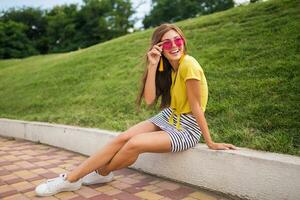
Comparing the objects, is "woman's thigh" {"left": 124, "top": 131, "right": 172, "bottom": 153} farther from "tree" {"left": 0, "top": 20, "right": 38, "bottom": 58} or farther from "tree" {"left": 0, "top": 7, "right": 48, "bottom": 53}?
"tree" {"left": 0, "top": 7, "right": 48, "bottom": 53}

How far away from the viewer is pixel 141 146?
10.0ft

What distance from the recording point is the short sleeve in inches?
120

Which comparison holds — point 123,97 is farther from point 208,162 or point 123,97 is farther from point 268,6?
point 268,6

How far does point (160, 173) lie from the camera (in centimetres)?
355

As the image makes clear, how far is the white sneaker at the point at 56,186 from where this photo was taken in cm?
305

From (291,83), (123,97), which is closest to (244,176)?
(291,83)

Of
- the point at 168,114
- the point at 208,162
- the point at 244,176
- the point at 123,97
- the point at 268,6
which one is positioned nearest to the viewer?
the point at 244,176

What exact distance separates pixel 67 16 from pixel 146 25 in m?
10.3

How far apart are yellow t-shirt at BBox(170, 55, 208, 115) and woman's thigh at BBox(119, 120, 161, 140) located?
0.85 feet

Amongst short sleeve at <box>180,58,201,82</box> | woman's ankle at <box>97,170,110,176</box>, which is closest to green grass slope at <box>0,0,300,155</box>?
short sleeve at <box>180,58,201,82</box>

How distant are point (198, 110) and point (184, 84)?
316 mm

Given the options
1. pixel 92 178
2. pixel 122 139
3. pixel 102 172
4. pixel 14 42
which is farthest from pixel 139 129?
pixel 14 42

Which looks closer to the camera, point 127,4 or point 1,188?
point 1,188

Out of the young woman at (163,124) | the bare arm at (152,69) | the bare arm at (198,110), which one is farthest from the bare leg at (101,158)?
the bare arm at (198,110)
